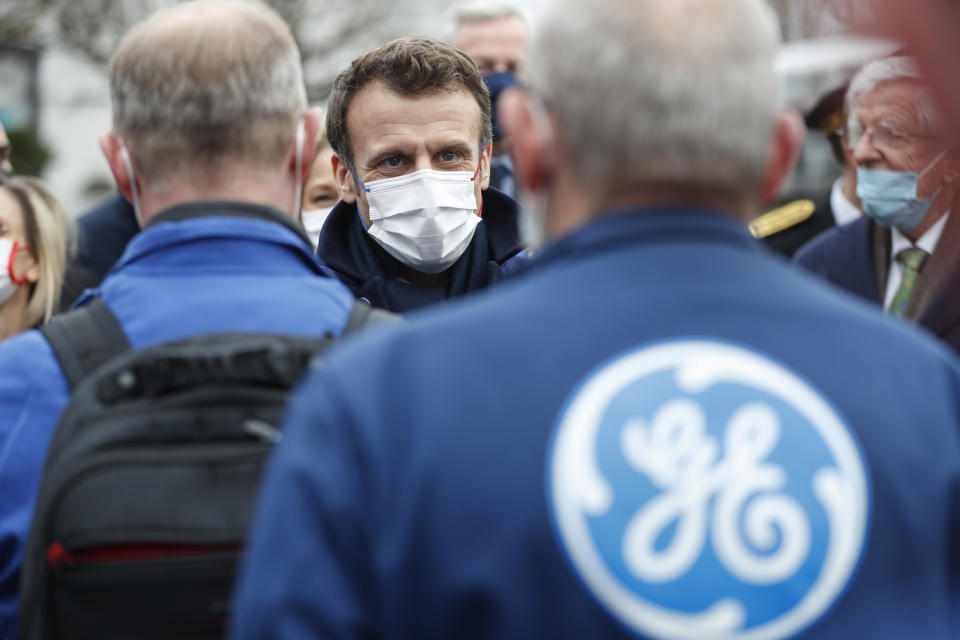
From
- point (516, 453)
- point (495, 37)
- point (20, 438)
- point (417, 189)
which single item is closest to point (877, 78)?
point (495, 37)

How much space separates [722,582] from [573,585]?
6.6 inches

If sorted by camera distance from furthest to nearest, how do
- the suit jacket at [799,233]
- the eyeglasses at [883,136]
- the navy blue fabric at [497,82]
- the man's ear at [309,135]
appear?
the suit jacket at [799,233] → the navy blue fabric at [497,82] → the eyeglasses at [883,136] → the man's ear at [309,135]

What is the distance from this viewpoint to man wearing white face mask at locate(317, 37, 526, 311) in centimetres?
363

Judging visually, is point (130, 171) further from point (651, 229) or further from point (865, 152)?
point (865, 152)

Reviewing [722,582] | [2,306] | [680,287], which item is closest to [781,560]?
[722,582]

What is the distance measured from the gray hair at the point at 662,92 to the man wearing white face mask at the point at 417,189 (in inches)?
80.7

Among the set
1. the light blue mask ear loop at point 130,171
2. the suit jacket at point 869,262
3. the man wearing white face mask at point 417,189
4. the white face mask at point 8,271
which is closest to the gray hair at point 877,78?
the suit jacket at point 869,262

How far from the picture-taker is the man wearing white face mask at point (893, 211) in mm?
4699

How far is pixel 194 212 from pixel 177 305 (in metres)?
0.17

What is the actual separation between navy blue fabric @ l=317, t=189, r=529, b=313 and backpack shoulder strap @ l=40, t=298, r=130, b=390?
1.54 m

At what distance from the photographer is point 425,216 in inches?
143

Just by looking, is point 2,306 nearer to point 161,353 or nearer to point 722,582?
point 161,353

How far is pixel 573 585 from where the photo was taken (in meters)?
1.41

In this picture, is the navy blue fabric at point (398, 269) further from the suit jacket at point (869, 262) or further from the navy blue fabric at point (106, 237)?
the navy blue fabric at point (106, 237)
